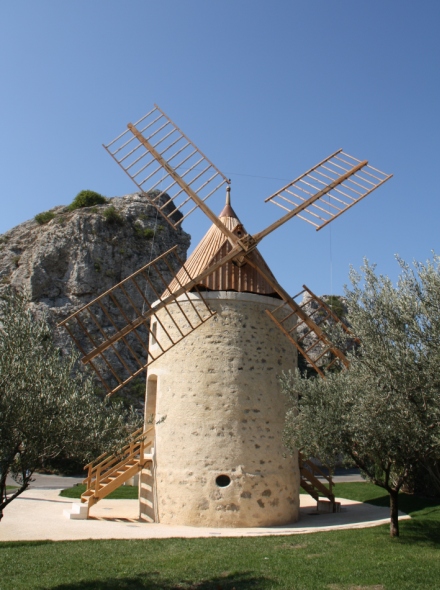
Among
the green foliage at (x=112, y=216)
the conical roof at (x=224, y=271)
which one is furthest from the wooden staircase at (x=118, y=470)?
the green foliage at (x=112, y=216)

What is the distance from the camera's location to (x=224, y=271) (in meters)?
10.7

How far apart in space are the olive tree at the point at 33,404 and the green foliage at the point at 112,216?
2262 cm

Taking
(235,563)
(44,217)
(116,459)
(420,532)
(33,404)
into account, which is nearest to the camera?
(33,404)

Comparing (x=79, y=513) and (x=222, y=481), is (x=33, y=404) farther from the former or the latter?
(x=79, y=513)

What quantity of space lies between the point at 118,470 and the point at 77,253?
18.0m

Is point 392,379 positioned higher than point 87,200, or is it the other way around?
point 87,200

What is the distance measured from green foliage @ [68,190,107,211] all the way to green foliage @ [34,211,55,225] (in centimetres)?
126

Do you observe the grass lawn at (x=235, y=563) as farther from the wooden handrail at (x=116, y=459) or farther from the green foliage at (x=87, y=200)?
the green foliage at (x=87, y=200)

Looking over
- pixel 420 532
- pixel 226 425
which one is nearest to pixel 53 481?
pixel 226 425

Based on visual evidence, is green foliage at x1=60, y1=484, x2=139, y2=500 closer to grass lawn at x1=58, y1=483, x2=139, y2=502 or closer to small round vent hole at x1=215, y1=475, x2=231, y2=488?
grass lawn at x1=58, y1=483, x2=139, y2=502

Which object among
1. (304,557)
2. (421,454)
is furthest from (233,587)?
(421,454)

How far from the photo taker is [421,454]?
6262mm

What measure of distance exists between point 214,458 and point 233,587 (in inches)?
158

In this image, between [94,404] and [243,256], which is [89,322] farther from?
[94,404]
